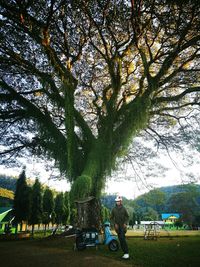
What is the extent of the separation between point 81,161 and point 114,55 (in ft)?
17.8

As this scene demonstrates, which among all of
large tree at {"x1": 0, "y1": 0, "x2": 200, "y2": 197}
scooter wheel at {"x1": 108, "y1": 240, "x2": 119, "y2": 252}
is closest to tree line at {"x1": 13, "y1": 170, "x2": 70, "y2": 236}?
large tree at {"x1": 0, "y1": 0, "x2": 200, "y2": 197}

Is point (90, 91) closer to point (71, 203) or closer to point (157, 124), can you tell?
point (157, 124)

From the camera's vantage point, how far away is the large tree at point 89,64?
8984 millimetres

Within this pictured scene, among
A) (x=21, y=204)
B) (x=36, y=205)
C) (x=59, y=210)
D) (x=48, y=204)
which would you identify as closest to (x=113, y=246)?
(x=21, y=204)

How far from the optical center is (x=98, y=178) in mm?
10570

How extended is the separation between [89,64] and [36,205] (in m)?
18.8

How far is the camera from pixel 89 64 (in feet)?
41.8

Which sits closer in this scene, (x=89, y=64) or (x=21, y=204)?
(x=89, y=64)

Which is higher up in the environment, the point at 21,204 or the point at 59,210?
the point at 21,204

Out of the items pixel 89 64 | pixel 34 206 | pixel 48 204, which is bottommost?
pixel 34 206

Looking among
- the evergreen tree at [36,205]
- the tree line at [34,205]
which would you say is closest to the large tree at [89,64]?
the tree line at [34,205]

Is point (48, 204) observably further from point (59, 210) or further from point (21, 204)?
point (21, 204)

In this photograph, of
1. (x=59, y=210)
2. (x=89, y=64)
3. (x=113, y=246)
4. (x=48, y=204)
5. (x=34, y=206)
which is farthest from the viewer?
(x=59, y=210)

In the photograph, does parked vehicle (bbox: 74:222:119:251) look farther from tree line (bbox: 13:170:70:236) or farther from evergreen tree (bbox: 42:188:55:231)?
evergreen tree (bbox: 42:188:55:231)
